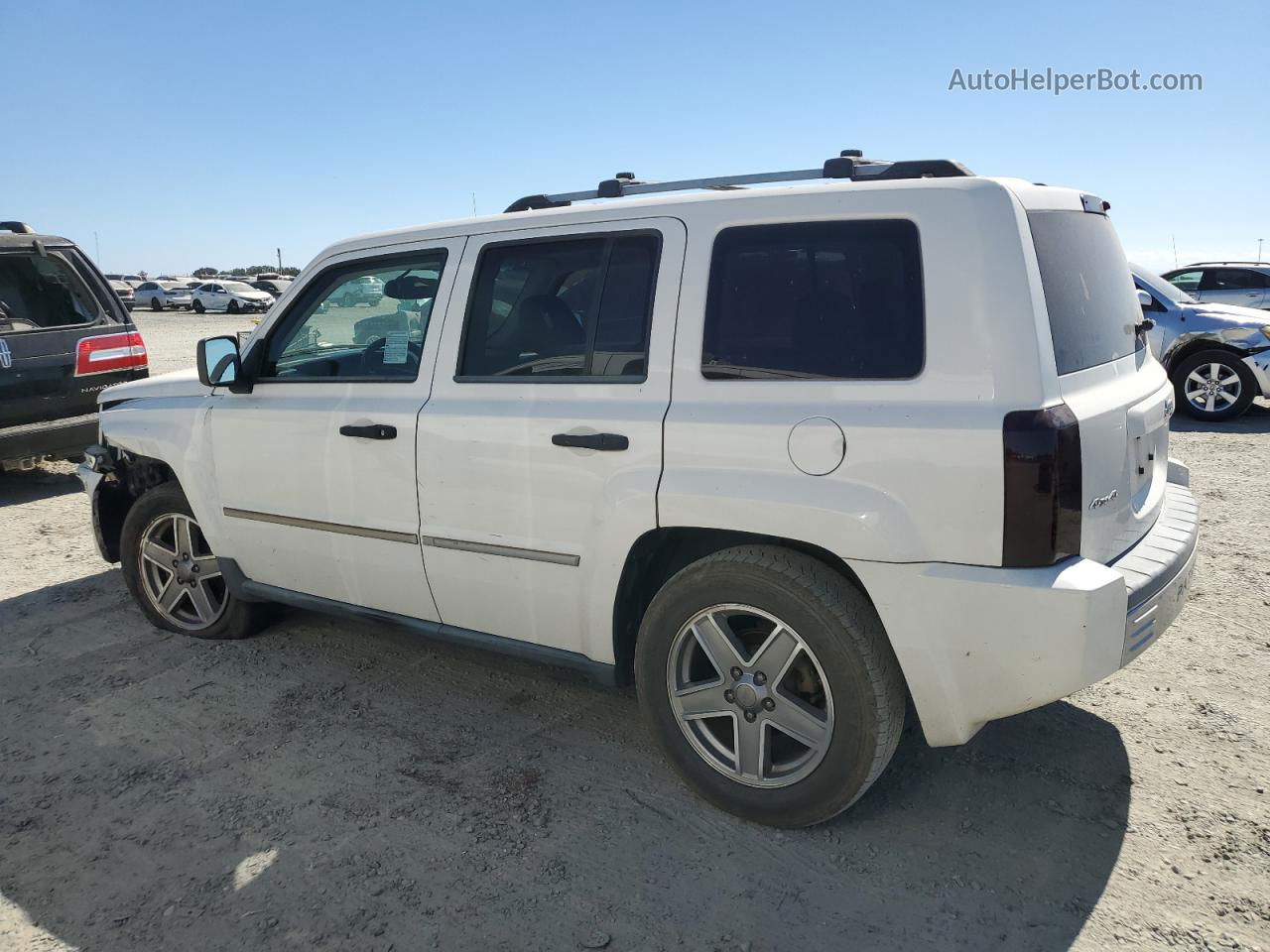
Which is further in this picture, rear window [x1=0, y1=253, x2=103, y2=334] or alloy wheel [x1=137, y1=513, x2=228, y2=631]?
rear window [x1=0, y1=253, x2=103, y2=334]

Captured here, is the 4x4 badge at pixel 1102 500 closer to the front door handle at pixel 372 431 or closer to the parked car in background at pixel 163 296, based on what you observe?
the front door handle at pixel 372 431

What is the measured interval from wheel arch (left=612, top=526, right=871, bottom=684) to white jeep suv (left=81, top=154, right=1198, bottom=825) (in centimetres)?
1

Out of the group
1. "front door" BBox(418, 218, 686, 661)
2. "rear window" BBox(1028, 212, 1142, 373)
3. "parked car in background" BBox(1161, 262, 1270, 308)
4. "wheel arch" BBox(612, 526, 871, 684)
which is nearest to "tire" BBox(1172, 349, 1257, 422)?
"parked car in background" BBox(1161, 262, 1270, 308)

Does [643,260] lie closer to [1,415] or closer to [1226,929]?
[1226,929]

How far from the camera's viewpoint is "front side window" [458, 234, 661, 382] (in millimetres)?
3266

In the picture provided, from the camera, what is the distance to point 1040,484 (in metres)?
2.54

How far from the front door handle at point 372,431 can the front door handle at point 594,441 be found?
0.78m

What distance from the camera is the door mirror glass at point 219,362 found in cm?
423

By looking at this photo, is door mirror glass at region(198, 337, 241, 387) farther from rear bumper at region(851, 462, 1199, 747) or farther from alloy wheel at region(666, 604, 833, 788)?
rear bumper at region(851, 462, 1199, 747)

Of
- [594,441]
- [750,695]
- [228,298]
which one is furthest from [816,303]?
[228,298]

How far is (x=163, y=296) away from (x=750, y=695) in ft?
160

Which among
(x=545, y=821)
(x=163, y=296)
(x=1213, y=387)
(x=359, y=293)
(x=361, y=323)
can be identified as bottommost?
(x=545, y=821)

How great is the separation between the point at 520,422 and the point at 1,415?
5986 millimetres

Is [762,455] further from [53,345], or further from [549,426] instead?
[53,345]
